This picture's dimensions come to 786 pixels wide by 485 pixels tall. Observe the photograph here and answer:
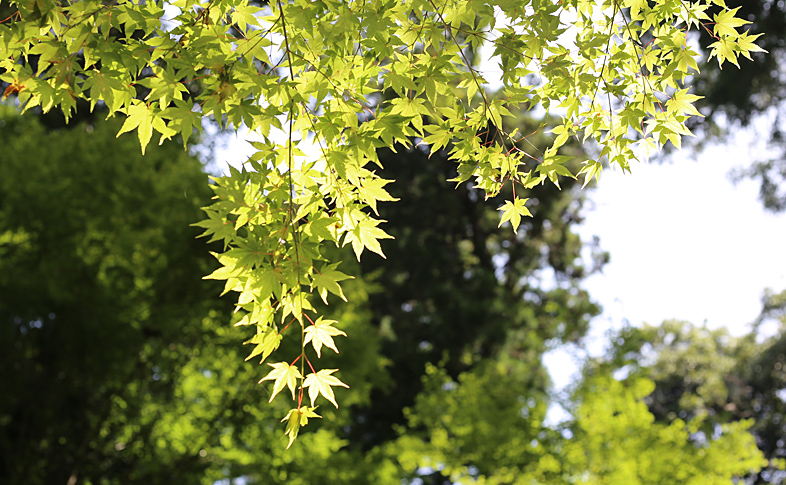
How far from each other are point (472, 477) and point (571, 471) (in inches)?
84.7

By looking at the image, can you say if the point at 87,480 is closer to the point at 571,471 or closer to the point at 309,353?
the point at 309,353

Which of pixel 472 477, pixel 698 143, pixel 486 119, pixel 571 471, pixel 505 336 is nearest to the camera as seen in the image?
pixel 486 119

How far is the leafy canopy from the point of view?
5.12 feet

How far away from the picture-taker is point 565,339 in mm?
13430

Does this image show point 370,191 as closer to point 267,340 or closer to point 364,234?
point 364,234

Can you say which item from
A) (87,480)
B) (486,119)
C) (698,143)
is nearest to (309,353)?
(87,480)

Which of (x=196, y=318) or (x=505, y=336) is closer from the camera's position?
(x=196, y=318)

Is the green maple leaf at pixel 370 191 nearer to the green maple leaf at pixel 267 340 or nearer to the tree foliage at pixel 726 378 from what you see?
the green maple leaf at pixel 267 340

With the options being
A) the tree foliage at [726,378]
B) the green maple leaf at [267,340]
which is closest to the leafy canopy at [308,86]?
the green maple leaf at [267,340]

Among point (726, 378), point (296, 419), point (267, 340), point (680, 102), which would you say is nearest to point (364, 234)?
point (267, 340)

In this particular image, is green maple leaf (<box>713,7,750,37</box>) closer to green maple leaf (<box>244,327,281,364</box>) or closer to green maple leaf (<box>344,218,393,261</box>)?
green maple leaf (<box>344,218,393,261</box>)

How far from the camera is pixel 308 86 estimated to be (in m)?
1.66

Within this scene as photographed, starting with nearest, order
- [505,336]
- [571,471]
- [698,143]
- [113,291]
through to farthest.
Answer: [113,291]
[571,471]
[698,143]
[505,336]

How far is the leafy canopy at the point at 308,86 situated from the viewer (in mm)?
1561
